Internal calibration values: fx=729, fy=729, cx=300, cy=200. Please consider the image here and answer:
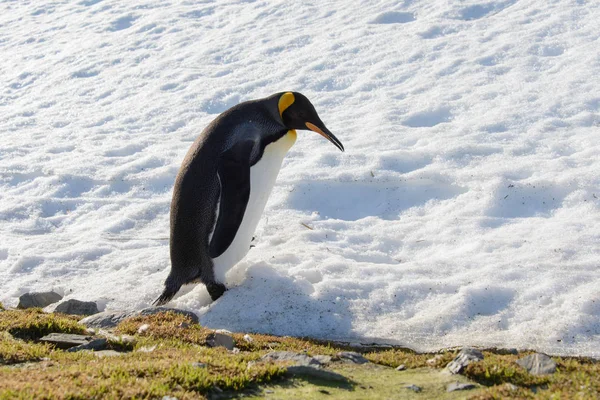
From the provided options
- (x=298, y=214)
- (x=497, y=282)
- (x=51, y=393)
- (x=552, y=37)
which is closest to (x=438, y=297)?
(x=497, y=282)

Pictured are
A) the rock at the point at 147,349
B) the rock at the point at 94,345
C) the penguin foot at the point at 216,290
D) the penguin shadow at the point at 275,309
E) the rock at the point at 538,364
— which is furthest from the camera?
the penguin foot at the point at 216,290

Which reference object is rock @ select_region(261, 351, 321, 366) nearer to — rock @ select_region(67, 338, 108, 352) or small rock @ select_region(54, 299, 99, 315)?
rock @ select_region(67, 338, 108, 352)

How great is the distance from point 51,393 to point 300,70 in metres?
→ 10.2

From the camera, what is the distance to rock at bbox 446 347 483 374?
3.85 metres

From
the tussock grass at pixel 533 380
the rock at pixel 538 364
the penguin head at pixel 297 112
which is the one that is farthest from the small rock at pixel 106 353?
the penguin head at pixel 297 112

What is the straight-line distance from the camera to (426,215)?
7.64m

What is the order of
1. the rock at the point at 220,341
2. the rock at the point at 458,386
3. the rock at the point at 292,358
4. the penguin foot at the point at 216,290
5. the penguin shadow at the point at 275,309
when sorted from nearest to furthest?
the rock at the point at 458,386, the rock at the point at 292,358, the rock at the point at 220,341, the penguin shadow at the point at 275,309, the penguin foot at the point at 216,290

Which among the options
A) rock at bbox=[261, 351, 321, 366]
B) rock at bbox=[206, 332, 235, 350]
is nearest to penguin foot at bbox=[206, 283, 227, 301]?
rock at bbox=[206, 332, 235, 350]

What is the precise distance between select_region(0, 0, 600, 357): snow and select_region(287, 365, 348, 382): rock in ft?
5.05

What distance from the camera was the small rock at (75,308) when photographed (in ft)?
19.7

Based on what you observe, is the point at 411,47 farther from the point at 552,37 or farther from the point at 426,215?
the point at 426,215

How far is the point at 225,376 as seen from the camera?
3.53 meters

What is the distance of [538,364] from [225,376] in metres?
1.65

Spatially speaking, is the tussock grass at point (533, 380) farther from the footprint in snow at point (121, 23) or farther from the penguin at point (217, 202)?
the footprint in snow at point (121, 23)
